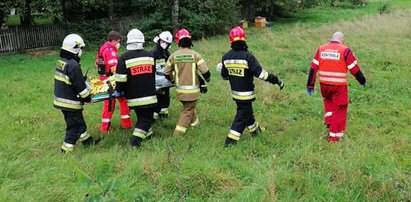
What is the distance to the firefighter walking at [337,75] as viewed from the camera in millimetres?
6234

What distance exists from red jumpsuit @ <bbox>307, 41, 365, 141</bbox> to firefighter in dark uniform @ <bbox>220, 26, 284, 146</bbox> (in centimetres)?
75

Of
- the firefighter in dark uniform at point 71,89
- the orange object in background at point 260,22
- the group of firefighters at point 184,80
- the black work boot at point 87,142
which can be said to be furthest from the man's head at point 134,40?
the orange object in background at point 260,22

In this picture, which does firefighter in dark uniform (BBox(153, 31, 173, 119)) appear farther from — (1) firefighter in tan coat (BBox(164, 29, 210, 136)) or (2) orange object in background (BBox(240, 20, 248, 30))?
(2) orange object in background (BBox(240, 20, 248, 30))

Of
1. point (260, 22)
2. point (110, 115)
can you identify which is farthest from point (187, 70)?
point (260, 22)

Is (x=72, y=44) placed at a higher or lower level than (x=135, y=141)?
higher

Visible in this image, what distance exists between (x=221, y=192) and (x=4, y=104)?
6.52 m

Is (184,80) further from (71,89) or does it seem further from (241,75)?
(71,89)

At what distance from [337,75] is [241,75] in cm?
145

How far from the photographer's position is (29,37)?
63.8ft

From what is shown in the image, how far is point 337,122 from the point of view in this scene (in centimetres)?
632

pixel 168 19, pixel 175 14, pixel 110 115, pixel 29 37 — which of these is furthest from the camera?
pixel 168 19

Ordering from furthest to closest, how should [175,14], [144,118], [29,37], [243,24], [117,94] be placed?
[243,24] → [175,14] → [29,37] → [144,118] → [117,94]

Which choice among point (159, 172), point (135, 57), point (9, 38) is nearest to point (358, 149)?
point (159, 172)

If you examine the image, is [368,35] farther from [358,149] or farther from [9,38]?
[9,38]
